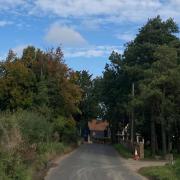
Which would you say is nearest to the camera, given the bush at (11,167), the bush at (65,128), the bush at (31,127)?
the bush at (11,167)

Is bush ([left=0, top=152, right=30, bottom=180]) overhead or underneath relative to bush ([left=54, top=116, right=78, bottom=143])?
underneath

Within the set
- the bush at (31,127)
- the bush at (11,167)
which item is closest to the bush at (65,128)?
the bush at (31,127)

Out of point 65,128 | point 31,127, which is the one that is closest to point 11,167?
point 31,127

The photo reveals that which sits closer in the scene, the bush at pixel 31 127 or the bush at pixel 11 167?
the bush at pixel 11 167

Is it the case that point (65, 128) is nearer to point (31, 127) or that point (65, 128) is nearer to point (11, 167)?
point (31, 127)

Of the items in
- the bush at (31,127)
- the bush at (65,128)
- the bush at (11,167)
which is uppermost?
the bush at (65,128)

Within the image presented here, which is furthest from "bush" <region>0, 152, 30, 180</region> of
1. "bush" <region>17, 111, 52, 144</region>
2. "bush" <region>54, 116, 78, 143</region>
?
"bush" <region>54, 116, 78, 143</region>

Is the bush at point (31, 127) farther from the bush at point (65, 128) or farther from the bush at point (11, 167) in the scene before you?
the bush at point (65, 128)

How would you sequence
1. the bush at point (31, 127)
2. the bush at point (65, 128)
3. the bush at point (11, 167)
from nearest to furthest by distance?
the bush at point (11, 167), the bush at point (31, 127), the bush at point (65, 128)

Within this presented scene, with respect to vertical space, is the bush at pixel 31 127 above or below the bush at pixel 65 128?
below

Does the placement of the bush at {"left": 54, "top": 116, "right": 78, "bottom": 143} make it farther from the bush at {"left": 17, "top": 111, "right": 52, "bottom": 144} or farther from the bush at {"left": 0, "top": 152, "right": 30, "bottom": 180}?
the bush at {"left": 0, "top": 152, "right": 30, "bottom": 180}

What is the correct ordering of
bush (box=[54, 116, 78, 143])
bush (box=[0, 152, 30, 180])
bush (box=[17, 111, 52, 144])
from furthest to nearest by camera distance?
bush (box=[54, 116, 78, 143]) < bush (box=[17, 111, 52, 144]) < bush (box=[0, 152, 30, 180])

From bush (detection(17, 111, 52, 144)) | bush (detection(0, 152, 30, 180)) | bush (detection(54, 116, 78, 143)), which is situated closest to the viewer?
bush (detection(0, 152, 30, 180))

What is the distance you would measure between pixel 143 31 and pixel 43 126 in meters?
28.2
